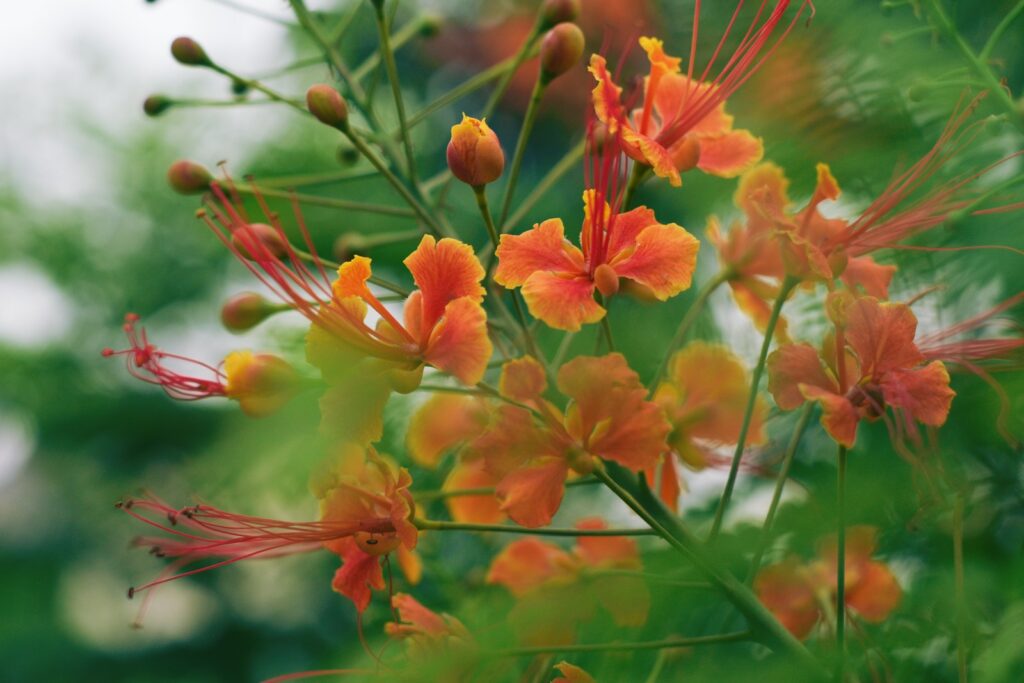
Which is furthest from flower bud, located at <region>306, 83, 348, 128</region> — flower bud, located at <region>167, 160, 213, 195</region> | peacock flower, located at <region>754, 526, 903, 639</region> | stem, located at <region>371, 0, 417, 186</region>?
peacock flower, located at <region>754, 526, 903, 639</region>

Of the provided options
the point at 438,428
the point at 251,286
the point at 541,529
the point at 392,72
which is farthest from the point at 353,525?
the point at 251,286

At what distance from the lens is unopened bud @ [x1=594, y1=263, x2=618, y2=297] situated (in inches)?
38.8

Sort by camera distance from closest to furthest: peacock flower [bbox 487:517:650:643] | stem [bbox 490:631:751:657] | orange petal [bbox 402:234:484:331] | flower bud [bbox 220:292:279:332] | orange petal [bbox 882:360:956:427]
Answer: peacock flower [bbox 487:517:650:643]
stem [bbox 490:631:751:657]
orange petal [bbox 882:360:956:427]
orange petal [bbox 402:234:484:331]
flower bud [bbox 220:292:279:332]

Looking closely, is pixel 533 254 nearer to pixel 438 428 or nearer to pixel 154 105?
pixel 438 428

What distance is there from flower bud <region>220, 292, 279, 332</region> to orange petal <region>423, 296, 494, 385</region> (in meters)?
0.33

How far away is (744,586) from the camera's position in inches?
37.8

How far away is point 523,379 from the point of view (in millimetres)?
971

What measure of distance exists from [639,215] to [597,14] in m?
1.26

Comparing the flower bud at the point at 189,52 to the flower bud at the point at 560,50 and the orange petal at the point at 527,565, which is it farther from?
the orange petal at the point at 527,565

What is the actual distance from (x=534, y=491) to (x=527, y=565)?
1.07 feet

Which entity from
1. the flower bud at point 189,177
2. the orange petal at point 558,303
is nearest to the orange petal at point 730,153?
the orange petal at point 558,303

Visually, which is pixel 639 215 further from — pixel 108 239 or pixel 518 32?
pixel 108 239

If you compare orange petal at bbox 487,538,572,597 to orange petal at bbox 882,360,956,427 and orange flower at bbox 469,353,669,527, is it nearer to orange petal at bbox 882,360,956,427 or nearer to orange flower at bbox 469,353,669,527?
orange flower at bbox 469,353,669,527

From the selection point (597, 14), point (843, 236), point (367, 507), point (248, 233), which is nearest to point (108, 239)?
point (597, 14)
